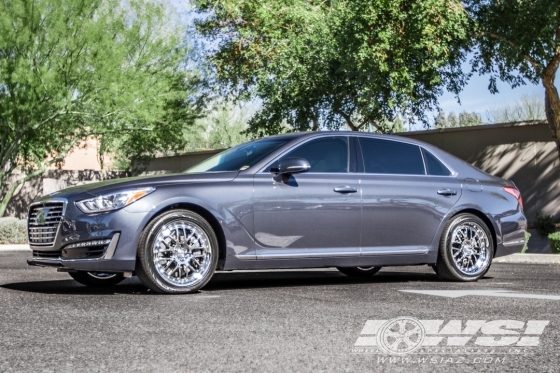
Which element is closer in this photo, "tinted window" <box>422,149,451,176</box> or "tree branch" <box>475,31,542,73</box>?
"tinted window" <box>422,149,451,176</box>

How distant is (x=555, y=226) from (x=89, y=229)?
16.1 metres

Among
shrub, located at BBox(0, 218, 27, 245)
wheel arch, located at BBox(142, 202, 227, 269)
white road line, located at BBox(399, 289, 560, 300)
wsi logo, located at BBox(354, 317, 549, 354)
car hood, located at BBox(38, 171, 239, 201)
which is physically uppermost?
car hood, located at BBox(38, 171, 239, 201)

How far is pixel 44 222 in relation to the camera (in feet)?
28.8

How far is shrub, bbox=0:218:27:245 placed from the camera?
24656 millimetres

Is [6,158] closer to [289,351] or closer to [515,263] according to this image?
[515,263]

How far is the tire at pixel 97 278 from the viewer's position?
9547 mm

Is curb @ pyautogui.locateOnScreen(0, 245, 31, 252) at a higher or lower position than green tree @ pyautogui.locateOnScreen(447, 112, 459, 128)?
lower

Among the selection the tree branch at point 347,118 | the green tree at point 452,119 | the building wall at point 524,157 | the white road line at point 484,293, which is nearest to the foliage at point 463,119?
the green tree at point 452,119

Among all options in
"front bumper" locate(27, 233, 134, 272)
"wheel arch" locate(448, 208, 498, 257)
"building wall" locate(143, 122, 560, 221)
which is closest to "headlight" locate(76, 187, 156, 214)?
"front bumper" locate(27, 233, 134, 272)

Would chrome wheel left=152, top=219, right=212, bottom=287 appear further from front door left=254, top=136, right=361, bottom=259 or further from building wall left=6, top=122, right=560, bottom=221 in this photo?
building wall left=6, top=122, right=560, bottom=221

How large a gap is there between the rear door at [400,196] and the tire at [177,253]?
191 centimetres

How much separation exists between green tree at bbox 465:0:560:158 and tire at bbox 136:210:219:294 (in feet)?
46.2

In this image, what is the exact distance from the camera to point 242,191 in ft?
29.0

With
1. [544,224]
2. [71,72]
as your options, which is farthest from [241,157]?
[71,72]
